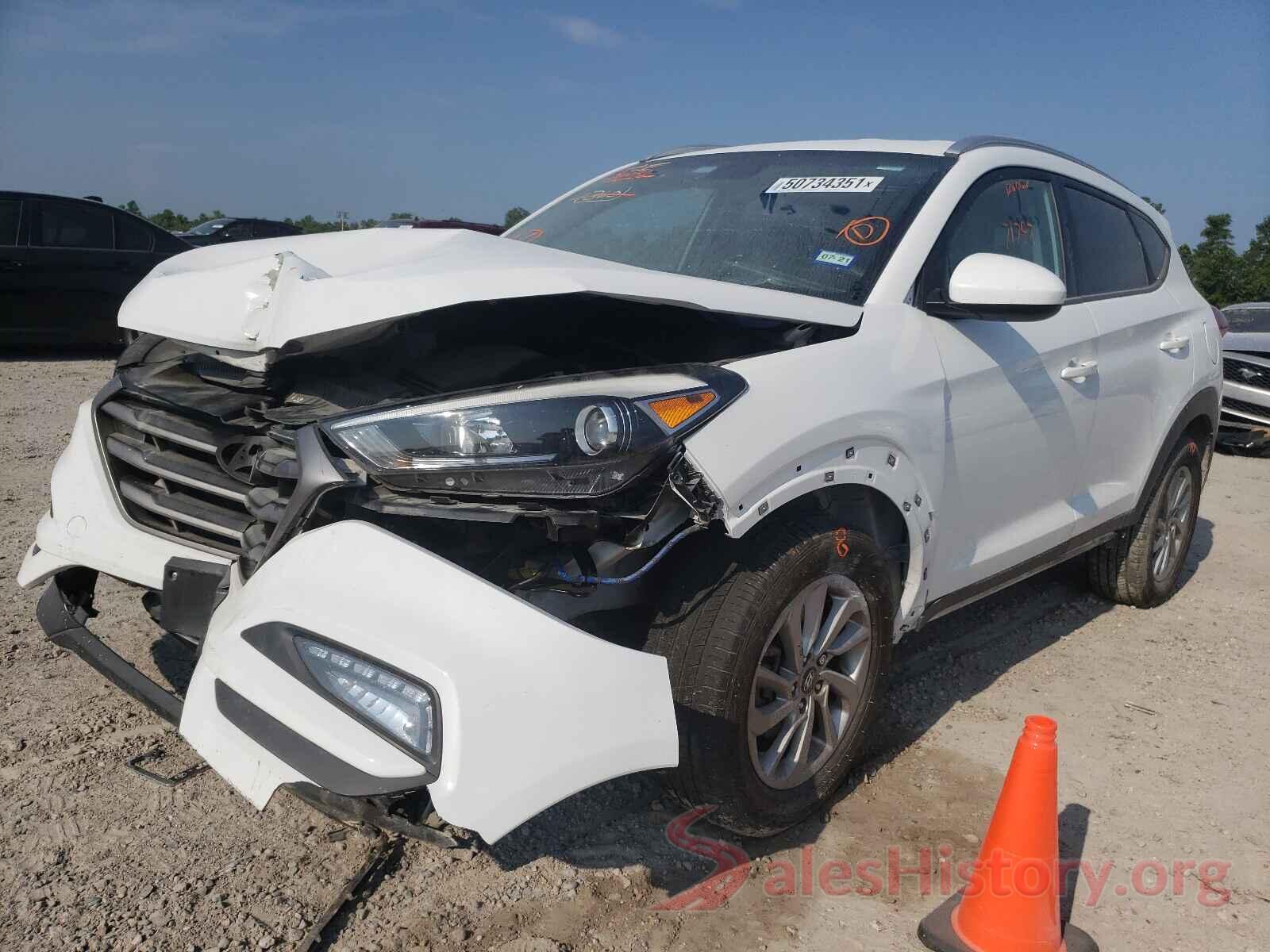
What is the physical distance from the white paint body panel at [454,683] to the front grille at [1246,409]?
→ 9.46 meters

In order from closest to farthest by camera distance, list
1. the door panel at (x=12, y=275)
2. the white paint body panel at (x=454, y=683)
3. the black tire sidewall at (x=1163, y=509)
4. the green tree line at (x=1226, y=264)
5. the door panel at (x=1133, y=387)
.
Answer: the white paint body panel at (x=454, y=683)
the door panel at (x=1133, y=387)
the black tire sidewall at (x=1163, y=509)
the door panel at (x=12, y=275)
the green tree line at (x=1226, y=264)

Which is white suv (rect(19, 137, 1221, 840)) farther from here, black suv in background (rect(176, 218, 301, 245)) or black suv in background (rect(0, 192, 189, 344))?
black suv in background (rect(176, 218, 301, 245))

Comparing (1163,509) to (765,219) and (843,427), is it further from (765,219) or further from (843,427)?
(843,427)

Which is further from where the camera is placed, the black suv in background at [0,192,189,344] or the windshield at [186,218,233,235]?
the windshield at [186,218,233,235]

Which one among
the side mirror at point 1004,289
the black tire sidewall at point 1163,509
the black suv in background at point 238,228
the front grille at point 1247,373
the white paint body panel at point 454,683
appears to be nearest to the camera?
the white paint body panel at point 454,683

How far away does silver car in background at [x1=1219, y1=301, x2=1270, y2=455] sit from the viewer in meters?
9.67

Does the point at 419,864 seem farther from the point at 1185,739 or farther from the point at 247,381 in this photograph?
the point at 1185,739

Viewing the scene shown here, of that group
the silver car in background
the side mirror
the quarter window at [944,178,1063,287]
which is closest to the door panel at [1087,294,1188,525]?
the quarter window at [944,178,1063,287]

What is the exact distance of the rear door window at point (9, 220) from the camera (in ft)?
31.3

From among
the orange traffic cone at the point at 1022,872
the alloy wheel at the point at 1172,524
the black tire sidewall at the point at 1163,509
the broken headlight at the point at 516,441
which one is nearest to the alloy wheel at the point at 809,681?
the orange traffic cone at the point at 1022,872

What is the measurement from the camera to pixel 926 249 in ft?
9.81

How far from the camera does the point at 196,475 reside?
2486mm

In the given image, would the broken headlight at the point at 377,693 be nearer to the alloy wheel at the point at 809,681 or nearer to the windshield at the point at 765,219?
the alloy wheel at the point at 809,681

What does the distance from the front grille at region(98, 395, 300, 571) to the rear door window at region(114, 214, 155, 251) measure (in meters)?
8.43
